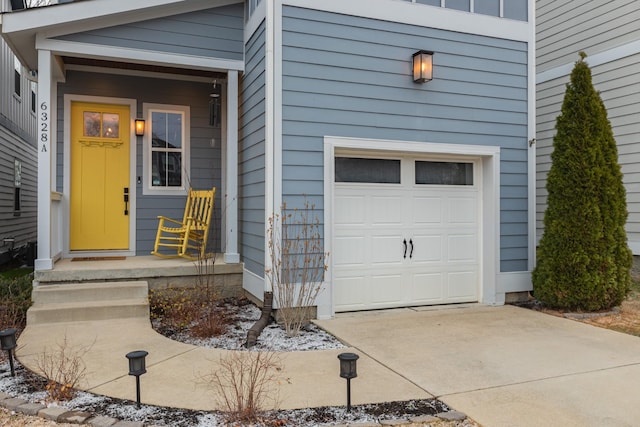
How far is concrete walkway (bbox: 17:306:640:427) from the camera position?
290cm

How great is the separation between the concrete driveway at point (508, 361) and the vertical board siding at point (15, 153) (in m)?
7.45

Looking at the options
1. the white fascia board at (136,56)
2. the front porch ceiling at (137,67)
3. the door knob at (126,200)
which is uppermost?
the front porch ceiling at (137,67)

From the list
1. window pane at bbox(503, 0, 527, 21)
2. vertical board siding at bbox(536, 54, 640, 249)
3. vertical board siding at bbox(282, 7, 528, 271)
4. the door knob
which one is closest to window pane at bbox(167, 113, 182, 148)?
the door knob

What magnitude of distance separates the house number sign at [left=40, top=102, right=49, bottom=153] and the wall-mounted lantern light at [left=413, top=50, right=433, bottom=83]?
166 inches

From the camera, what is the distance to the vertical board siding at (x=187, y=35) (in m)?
5.51

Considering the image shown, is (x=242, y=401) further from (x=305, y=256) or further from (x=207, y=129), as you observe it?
(x=207, y=129)

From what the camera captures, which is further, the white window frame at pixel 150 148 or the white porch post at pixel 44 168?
the white window frame at pixel 150 148

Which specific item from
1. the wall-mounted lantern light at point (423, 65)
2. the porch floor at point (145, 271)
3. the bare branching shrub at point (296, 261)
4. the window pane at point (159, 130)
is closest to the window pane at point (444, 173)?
the wall-mounted lantern light at point (423, 65)

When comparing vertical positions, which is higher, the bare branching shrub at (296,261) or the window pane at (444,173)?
the window pane at (444,173)

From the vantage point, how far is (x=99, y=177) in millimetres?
6562

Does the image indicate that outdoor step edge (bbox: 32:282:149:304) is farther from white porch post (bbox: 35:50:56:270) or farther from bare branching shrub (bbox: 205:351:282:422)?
bare branching shrub (bbox: 205:351:282:422)

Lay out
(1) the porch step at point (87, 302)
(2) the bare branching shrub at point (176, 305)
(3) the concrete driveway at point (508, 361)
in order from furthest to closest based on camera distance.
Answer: (2) the bare branching shrub at point (176, 305) < (1) the porch step at point (87, 302) < (3) the concrete driveway at point (508, 361)

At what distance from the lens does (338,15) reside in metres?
5.24

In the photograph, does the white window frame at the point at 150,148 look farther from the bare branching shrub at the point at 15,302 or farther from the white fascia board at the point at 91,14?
the bare branching shrub at the point at 15,302
